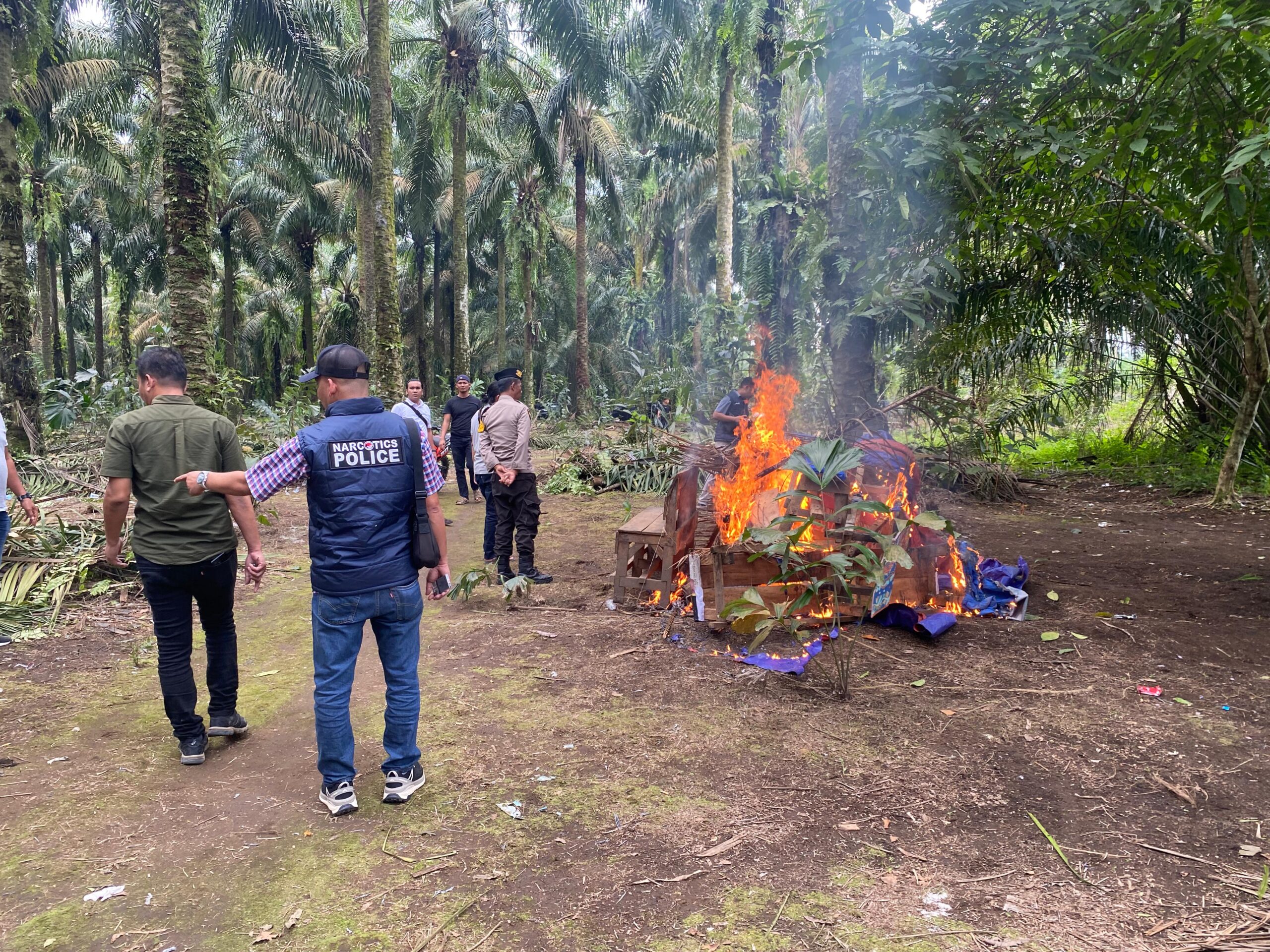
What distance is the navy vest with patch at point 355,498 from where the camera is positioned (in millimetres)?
3318

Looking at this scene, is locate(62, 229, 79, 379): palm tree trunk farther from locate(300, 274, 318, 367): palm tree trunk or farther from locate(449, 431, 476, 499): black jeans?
locate(449, 431, 476, 499): black jeans

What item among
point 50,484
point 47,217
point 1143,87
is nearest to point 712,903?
point 1143,87

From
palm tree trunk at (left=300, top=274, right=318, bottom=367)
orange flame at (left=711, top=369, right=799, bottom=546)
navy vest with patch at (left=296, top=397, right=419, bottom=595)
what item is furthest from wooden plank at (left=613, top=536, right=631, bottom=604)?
palm tree trunk at (left=300, top=274, right=318, bottom=367)

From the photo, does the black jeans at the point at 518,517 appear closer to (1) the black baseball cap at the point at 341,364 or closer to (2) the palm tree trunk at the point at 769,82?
(1) the black baseball cap at the point at 341,364

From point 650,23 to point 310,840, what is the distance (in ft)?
73.6

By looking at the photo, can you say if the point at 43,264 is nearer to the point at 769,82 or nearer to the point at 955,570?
the point at 769,82

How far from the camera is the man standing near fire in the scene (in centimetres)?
886

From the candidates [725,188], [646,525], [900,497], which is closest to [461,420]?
[646,525]

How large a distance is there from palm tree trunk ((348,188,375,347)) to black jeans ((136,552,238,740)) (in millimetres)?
17057

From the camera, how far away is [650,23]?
827 inches

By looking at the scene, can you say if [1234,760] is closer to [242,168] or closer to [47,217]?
[47,217]

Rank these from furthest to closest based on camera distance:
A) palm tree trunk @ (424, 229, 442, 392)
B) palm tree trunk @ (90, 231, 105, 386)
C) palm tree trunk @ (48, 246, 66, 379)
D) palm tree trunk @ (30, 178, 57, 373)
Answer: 1. palm tree trunk @ (424, 229, 442, 392)
2. palm tree trunk @ (90, 231, 105, 386)
3. palm tree trunk @ (48, 246, 66, 379)
4. palm tree trunk @ (30, 178, 57, 373)

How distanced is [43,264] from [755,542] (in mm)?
28923

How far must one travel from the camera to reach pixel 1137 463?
13.5 m
